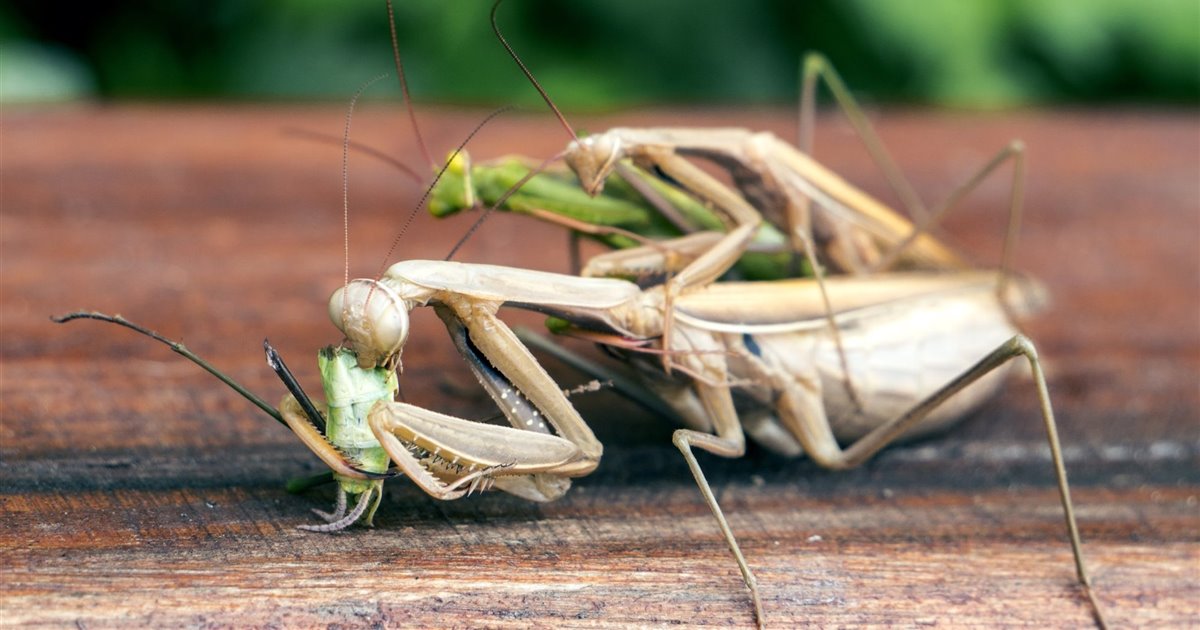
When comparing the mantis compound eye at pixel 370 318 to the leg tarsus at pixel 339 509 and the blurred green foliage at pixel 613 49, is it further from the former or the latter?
the blurred green foliage at pixel 613 49

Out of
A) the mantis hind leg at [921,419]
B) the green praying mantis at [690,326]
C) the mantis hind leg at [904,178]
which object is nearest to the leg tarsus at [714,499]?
the green praying mantis at [690,326]

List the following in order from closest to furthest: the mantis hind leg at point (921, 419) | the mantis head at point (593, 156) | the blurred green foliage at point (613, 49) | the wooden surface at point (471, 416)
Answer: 1. the wooden surface at point (471, 416)
2. the mantis hind leg at point (921, 419)
3. the mantis head at point (593, 156)
4. the blurred green foliage at point (613, 49)

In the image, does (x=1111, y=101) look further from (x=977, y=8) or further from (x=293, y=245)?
(x=293, y=245)

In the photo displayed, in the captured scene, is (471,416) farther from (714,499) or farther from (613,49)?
(613,49)

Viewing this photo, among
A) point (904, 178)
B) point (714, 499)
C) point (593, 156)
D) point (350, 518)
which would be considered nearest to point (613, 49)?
point (904, 178)

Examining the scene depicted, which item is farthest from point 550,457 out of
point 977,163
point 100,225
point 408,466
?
point 977,163

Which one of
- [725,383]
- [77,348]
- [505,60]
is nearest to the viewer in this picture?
[725,383]
